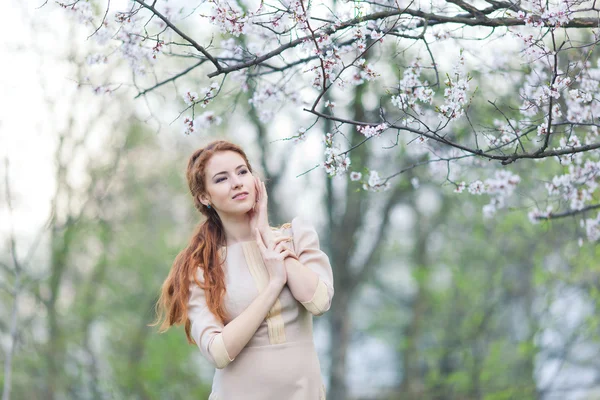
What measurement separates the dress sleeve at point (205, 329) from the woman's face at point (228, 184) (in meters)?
0.25

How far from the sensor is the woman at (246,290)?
2156 mm

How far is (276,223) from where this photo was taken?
25.1 feet

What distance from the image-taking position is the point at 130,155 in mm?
9312

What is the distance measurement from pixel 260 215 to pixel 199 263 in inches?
10.7

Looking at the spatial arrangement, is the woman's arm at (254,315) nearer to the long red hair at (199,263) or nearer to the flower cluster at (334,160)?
the long red hair at (199,263)

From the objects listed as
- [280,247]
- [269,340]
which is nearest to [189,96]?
[280,247]

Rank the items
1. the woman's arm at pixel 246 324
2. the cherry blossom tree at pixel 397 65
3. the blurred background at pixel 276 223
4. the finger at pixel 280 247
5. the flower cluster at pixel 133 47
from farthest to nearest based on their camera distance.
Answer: the blurred background at pixel 276 223 < the flower cluster at pixel 133 47 < the cherry blossom tree at pixel 397 65 < the finger at pixel 280 247 < the woman's arm at pixel 246 324

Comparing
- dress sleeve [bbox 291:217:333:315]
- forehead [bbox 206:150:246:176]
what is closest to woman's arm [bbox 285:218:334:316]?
dress sleeve [bbox 291:217:333:315]

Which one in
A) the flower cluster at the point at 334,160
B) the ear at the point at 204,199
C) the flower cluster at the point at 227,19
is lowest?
the ear at the point at 204,199

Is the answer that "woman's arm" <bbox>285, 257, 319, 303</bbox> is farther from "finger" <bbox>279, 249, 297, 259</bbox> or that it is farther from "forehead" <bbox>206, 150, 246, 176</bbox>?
"forehead" <bbox>206, 150, 246, 176</bbox>

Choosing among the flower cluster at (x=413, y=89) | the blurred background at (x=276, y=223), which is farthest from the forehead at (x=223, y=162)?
the blurred background at (x=276, y=223)

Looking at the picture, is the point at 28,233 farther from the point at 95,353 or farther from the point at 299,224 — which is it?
the point at 299,224

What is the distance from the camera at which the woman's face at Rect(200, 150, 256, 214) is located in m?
2.31

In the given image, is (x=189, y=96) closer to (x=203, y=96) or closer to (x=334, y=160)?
(x=203, y=96)
